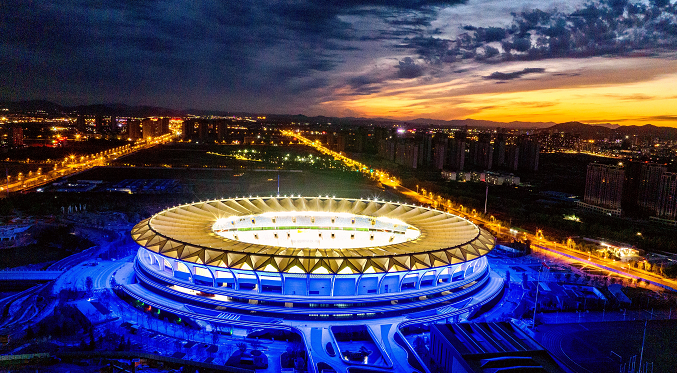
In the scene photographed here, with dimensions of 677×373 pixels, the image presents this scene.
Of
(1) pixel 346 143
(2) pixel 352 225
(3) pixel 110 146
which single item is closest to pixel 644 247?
(2) pixel 352 225

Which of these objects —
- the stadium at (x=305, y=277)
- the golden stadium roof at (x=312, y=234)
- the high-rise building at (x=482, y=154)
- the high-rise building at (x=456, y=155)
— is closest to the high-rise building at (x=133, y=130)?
Result: the high-rise building at (x=456, y=155)

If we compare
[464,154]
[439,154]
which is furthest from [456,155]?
[439,154]

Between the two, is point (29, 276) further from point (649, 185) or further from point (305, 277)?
point (649, 185)

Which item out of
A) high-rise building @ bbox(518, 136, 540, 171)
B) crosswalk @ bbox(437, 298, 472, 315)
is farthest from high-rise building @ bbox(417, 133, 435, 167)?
crosswalk @ bbox(437, 298, 472, 315)

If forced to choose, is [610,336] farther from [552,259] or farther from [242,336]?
[242,336]

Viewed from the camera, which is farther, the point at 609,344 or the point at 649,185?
the point at 649,185

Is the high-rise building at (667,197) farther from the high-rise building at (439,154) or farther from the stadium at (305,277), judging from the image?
the high-rise building at (439,154)
